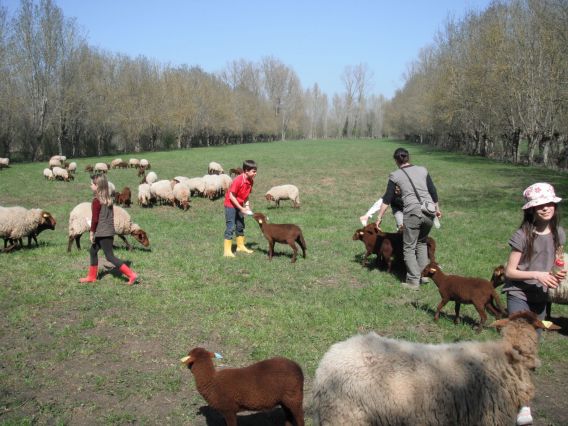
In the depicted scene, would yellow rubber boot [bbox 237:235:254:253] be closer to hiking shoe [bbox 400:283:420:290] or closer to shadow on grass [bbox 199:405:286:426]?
hiking shoe [bbox 400:283:420:290]

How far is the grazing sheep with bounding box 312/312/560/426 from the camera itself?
329 cm

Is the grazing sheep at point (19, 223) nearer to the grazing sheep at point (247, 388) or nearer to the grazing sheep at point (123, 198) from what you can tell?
the grazing sheep at point (123, 198)

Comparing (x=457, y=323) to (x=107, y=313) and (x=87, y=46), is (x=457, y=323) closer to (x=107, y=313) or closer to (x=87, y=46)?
(x=107, y=313)

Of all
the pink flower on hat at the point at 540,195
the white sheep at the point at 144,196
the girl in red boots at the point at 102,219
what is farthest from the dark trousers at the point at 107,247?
the white sheep at the point at 144,196

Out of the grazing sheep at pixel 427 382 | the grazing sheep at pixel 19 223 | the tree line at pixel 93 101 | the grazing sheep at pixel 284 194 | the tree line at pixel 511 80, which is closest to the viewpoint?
the grazing sheep at pixel 427 382

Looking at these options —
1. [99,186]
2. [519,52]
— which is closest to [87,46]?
[519,52]

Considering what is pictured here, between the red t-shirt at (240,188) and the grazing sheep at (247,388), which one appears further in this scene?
the red t-shirt at (240,188)

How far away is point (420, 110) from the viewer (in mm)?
68062

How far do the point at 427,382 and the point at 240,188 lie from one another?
25.0ft

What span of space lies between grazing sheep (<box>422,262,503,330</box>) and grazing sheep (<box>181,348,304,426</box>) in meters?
3.53

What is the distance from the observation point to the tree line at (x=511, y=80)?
96.3 ft

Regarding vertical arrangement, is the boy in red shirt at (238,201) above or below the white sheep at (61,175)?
above

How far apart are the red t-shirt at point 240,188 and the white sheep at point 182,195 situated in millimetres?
7899

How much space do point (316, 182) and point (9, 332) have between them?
2097 centimetres
